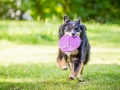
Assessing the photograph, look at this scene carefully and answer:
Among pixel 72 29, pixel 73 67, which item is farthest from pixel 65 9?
pixel 72 29

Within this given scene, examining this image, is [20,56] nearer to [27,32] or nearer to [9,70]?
[9,70]

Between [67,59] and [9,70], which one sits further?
[9,70]

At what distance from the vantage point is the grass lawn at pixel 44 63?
8.53 metres

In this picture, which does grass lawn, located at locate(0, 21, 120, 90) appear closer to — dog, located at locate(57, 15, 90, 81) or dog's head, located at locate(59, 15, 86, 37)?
dog, located at locate(57, 15, 90, 81)

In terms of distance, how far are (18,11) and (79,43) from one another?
26785 mm

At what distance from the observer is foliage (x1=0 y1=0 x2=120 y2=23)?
34.4 meters

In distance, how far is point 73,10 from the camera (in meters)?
35.1

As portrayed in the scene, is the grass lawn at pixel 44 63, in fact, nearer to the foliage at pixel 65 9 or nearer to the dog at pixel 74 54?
the dog at pixel 74 54

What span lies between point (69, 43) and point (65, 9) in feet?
87.9

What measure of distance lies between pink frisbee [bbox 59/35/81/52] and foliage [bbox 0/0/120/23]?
24.3m

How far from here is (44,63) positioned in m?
11.9

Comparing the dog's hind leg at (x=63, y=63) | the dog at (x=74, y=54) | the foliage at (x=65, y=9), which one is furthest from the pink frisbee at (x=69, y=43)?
the foliage at (x=65, y=9)

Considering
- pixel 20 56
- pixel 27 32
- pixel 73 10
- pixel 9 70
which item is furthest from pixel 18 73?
pixel 73 10

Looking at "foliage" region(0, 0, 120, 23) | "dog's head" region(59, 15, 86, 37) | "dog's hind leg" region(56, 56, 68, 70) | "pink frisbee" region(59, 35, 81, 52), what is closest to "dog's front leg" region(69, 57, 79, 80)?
"dog's hind leg" region(56, 56, 68, 70)
